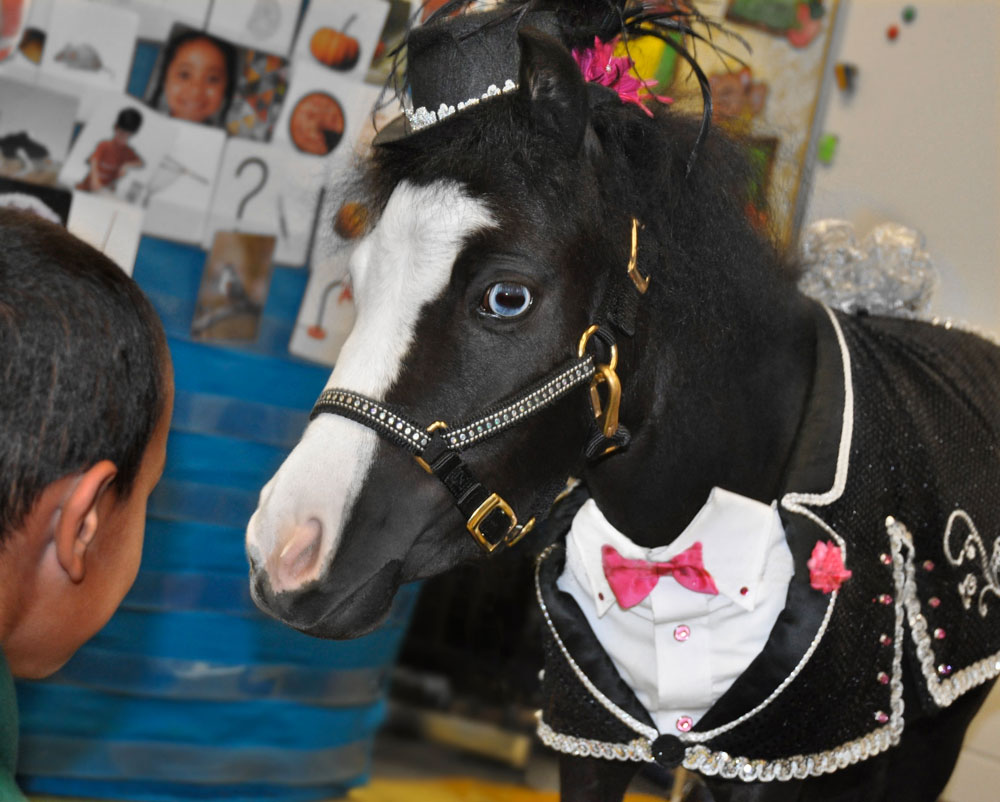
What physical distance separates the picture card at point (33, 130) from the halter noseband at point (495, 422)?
104 centimetres

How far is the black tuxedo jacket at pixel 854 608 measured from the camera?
1075mm

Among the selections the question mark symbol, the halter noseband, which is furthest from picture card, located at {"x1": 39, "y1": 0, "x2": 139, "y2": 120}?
the halter noseband

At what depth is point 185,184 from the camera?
1825 mm

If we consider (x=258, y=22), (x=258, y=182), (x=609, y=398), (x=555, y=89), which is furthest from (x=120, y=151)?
(x=609, y=398)

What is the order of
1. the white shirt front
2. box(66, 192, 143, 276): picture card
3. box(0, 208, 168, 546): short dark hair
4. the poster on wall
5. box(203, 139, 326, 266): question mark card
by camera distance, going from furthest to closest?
the poster on wall → box(203, 139, 326, 266): question mark card → box(66, 192, 143, 276): picture card → the white shirt front → box(0, 208, 168, 546): short dark hair

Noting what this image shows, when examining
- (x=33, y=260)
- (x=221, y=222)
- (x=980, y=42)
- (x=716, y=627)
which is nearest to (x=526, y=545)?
(x=716, y=627)

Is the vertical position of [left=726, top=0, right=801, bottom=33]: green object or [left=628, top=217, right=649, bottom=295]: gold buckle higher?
[left=726, top=0, right=801, bottom=33]: green object

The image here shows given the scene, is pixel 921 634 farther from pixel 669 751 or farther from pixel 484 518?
pixel 484 518

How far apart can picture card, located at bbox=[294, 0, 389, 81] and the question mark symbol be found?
21 cm

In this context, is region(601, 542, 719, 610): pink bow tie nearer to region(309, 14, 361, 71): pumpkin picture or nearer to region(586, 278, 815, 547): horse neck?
region(586, 278, 815, 547): horse neck

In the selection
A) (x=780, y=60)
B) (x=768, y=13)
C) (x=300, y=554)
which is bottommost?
(x=300, y=554)

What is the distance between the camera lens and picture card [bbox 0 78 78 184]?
1.69m

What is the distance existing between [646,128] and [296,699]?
151 cm

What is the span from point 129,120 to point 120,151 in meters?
0.06
